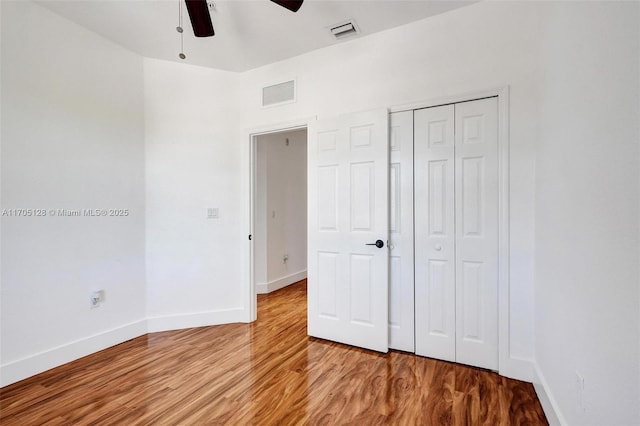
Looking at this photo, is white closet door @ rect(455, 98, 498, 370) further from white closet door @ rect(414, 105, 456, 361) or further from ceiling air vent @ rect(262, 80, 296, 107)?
ceiling air vent @ rect(262, 80, 296, 107)

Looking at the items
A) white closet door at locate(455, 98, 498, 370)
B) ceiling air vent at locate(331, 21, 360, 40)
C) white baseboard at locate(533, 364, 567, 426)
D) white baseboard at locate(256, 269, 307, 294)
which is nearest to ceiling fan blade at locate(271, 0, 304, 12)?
ceiling air vent at locate(331, 21, 360, 40)

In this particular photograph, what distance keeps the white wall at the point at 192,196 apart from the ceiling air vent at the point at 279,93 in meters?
0.43

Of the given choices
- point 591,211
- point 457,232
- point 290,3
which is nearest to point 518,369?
point 457,232

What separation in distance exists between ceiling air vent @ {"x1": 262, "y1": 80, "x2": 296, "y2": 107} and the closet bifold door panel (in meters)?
1.35

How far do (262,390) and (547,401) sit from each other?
180cm

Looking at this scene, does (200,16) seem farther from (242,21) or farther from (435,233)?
(435,233)

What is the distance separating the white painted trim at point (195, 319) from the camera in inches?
124

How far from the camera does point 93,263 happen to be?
270cm

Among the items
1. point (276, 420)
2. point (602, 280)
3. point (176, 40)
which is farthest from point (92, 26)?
point (602, 280)

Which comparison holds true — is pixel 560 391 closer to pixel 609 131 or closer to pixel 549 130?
pixel 609 131

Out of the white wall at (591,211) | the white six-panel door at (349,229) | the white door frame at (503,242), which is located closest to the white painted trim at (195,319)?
the white six-panel door at (349,229)

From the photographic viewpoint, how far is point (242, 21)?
2.50 m

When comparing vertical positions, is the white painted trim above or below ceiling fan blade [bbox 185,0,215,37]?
below

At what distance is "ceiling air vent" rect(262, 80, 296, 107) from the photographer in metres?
3.09
